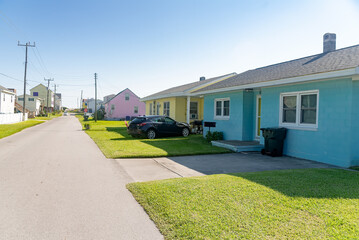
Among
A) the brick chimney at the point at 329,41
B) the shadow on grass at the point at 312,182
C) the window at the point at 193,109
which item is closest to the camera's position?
the shadow on grass at the point at 312,182

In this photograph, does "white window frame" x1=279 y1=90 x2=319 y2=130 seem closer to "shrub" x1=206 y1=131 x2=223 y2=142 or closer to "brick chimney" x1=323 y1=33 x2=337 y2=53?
"shrub" x1=206 y1=131 x2=223 y2=142

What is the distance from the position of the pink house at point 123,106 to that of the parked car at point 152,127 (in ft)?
118

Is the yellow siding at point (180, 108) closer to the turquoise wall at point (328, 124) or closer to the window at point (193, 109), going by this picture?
the window at point (193, 109)

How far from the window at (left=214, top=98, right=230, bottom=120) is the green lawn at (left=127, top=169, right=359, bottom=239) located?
26.0 feet

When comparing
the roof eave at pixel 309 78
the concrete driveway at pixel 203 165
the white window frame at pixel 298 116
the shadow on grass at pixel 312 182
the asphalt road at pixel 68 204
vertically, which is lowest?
the asphalt road at pixel 68 204

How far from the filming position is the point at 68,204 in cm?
448

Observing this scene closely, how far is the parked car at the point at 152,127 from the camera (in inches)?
588

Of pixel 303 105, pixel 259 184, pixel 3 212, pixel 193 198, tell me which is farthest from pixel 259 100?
pixel 3 212

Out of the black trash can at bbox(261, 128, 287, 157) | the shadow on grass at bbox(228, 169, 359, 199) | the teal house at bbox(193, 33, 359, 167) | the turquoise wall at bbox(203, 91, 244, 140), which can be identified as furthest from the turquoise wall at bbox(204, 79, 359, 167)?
the turquoise wall at bbox(203, 91, 244, 140)

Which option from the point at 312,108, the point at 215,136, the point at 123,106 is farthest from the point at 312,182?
the point at 123,106

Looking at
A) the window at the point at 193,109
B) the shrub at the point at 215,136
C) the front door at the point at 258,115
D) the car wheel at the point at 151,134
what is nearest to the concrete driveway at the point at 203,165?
the front door at the point at 258,115

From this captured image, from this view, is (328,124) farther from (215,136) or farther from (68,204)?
(68,204)

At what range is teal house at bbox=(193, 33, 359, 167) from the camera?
7715 millimetres

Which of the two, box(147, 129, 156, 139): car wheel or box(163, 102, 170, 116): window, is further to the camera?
box(163, 102, 170, 116): window
